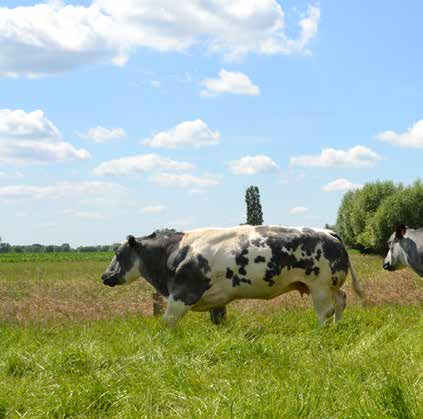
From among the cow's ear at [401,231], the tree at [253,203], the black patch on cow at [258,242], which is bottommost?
the black patch on cow at [258,242]

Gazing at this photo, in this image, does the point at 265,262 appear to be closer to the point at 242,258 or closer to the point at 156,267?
the point at 242,258

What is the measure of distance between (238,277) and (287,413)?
561 centimetres

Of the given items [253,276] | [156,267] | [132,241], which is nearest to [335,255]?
[253,276]

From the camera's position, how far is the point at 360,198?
61.4 metres

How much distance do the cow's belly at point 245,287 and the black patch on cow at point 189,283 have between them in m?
0.14

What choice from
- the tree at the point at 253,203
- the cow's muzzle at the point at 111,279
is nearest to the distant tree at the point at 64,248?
the tree at the point at 253,203

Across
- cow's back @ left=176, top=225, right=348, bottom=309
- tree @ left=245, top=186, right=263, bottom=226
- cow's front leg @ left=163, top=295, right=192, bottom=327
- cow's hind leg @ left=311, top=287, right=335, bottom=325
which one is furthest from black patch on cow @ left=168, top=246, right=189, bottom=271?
tree @ left=245, top=186, right=263, bottom=226

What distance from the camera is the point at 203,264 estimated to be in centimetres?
1034

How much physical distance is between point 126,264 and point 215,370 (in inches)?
219

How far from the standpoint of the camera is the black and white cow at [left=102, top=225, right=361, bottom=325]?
10.2 metres

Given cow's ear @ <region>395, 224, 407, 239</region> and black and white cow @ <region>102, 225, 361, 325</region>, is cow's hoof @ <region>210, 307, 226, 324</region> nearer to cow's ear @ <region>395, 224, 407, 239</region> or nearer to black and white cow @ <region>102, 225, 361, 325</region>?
black and white cow @ <region>102, 225, 361, 325</region>

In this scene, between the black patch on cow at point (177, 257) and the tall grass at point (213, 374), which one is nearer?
the tall grass at point (213, 374)

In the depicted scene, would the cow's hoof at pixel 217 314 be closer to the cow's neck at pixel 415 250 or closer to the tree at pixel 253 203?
the cow's neck at pixel 415 250

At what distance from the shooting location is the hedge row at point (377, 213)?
5356 centimetres
